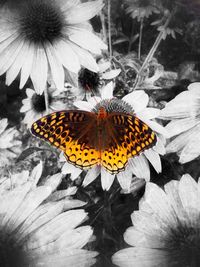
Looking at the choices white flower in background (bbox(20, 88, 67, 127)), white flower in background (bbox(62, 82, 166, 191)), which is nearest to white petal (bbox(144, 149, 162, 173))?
white flower in background (bbox(62, 82, 166, 191))

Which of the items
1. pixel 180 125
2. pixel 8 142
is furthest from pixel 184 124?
pixel 8 142

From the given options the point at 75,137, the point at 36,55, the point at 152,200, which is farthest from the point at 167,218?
the point at 36,55

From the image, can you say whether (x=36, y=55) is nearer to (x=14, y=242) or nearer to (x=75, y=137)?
(x=75, y=137)

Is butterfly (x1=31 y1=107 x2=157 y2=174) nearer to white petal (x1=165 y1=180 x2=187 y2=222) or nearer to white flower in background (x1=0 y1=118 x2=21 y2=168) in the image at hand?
white petal (x1=165 y1=180 x2=187 y2=222)

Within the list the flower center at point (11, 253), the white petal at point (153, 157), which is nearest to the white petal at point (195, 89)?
the white petal at point (153, 157)

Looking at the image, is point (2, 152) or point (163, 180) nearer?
point (163, 180)

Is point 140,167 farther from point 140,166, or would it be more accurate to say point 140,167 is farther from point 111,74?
point 111,74
